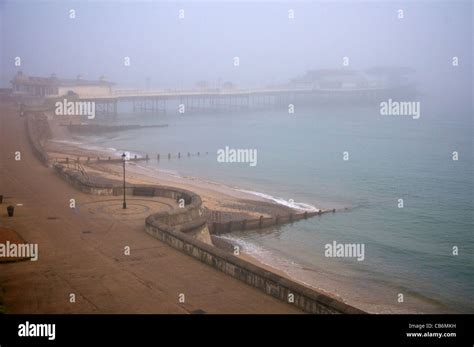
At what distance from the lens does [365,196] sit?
1511 inches

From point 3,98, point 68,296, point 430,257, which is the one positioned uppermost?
point 3,98

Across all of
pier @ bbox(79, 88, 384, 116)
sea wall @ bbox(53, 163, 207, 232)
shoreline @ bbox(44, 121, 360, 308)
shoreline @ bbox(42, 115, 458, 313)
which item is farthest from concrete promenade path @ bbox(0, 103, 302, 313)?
pier @ bbox(79, 88, 384, 116)

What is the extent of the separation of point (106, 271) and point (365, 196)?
2771 cm

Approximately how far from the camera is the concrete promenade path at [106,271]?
457 inches

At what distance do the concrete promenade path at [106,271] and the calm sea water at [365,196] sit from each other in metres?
7.22

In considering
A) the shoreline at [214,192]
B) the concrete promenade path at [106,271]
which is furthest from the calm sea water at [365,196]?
the concrete promenade path at [106,271]

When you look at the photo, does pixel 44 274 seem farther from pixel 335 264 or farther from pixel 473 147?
pixel 473 147

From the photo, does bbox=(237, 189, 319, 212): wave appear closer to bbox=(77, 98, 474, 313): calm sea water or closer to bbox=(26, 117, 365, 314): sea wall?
bbox=(77, 98, 474, 313): calm sea water

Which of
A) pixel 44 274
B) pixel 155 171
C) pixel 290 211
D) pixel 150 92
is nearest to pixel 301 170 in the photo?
pixel 155 171

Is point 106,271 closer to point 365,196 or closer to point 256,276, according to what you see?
point 256,276

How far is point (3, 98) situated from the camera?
9556 cm

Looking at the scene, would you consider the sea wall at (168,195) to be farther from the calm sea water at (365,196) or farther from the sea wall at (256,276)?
the calm sea water at (365,196)

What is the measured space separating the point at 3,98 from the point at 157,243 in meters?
90.1
